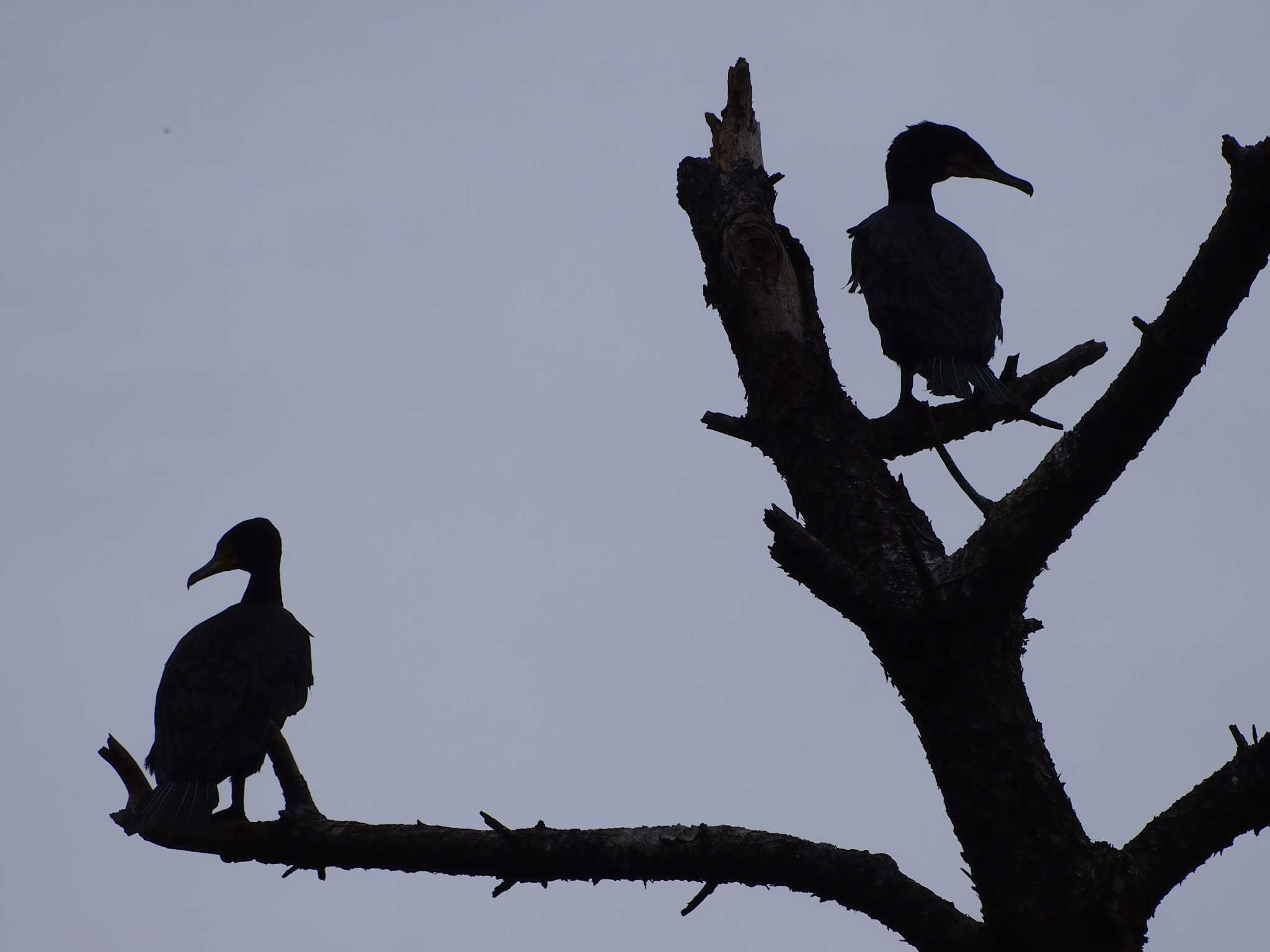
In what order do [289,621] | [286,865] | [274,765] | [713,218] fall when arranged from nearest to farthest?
1. [286,865]
2. [274,765]
3. [713,218]
4. [289,621]

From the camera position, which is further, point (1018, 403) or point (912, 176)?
point (912, 176)

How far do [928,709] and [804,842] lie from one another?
0.50 meters

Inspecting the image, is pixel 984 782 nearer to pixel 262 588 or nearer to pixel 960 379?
pixel 960 379

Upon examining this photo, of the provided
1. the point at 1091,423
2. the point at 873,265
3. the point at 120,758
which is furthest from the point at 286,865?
the point at 873,265

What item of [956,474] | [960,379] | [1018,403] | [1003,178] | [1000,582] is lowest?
[1000,582]

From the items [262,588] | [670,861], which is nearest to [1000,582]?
[670,861]

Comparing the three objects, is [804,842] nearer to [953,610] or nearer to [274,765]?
[953,610]

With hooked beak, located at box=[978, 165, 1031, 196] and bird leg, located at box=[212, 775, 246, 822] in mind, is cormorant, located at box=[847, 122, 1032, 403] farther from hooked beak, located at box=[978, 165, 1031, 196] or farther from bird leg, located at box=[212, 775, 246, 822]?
bird leg, located at box=[212, 775, 246, 822]

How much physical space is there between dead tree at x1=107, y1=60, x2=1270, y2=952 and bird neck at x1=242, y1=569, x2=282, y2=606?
3.37 metres

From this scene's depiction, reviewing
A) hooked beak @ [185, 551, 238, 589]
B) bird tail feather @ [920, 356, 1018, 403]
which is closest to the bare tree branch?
bird tail feather @ [920, 356, 1018, 403]

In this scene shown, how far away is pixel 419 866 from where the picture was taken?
11.0 feet

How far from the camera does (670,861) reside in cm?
320

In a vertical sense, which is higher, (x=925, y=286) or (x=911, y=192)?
(x=911, y=192)

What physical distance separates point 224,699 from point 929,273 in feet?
12.9
